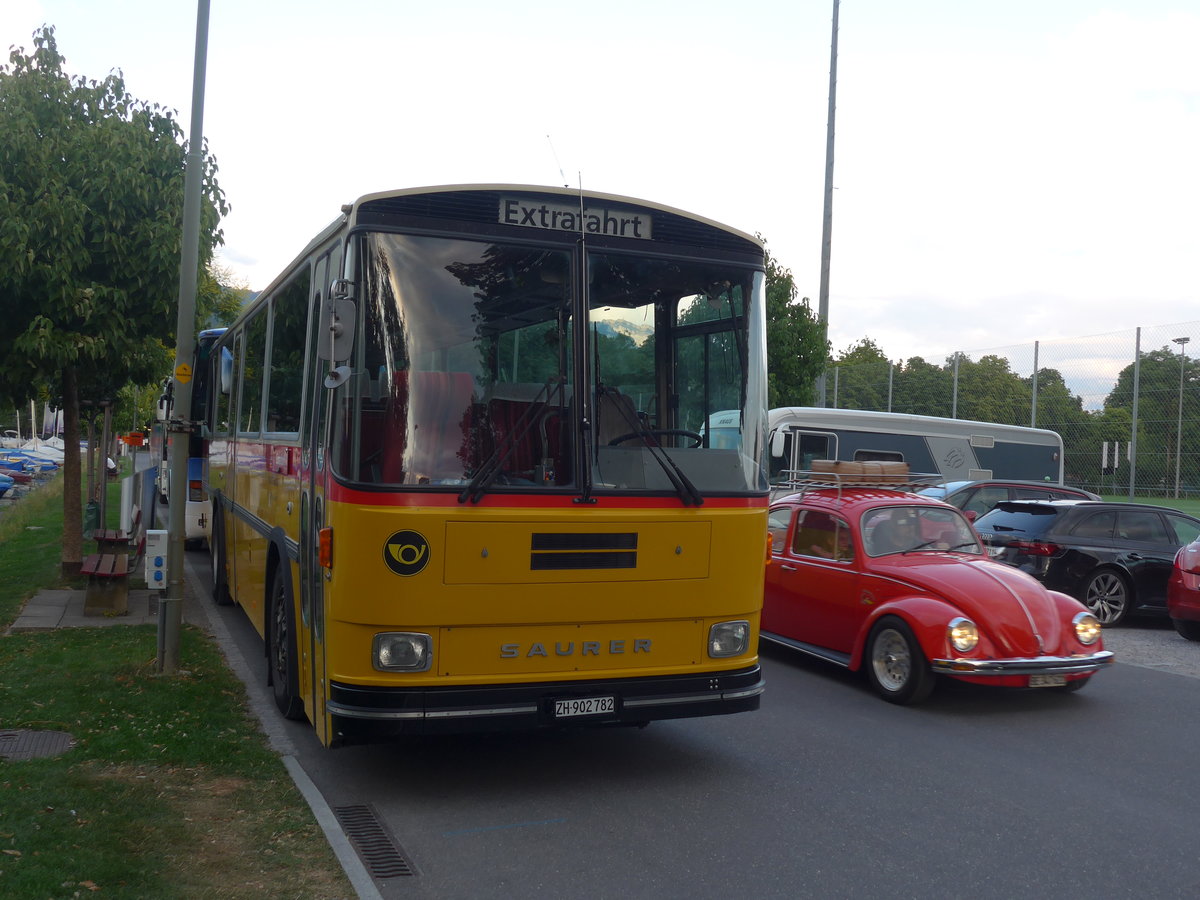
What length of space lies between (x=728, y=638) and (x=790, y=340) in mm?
19725

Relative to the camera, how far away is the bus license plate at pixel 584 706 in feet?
20.4

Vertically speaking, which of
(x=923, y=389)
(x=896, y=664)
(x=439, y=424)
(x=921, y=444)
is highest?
(x=923, y=389)

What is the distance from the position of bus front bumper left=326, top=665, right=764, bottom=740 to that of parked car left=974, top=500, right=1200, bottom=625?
26.8ft

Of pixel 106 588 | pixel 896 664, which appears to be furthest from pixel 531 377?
pixel 106 588

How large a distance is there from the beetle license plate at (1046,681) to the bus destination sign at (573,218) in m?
4.51

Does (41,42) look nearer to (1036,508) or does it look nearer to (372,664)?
(372,664)

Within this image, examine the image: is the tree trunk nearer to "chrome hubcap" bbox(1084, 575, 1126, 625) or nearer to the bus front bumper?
the bus front bumper

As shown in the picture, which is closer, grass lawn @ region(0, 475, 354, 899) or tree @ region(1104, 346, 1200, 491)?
grass lawn @ region(0, 475, 354, 899)

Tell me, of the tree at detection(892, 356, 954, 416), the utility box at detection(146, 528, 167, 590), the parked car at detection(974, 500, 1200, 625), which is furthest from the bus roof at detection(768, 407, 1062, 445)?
the utility box at detection(146, 528, 167, 590)

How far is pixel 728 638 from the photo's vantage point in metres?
6.68

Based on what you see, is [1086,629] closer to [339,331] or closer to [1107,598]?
[1107,598]

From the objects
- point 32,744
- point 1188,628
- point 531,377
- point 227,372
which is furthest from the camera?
point 1188,628

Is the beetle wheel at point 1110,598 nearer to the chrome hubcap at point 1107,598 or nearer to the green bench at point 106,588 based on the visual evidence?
the chrome hubcap at point 1107,598

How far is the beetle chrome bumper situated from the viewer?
331 inches
